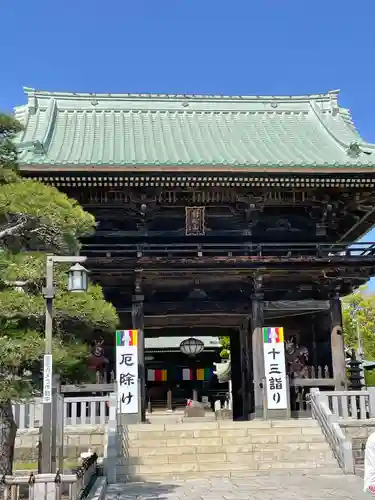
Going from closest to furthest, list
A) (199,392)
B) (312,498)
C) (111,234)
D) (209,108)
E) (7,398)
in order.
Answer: (7,398) < (312,498) < (111,234) < (209,108) < (199,392)

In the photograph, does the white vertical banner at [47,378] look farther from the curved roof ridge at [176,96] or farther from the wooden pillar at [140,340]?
the curved roof ridge at [176,96]

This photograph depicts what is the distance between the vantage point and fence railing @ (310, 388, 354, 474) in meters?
11.8

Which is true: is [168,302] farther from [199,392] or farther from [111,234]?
[199,392]

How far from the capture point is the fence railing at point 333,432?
464 inches

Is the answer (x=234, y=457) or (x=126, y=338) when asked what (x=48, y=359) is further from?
(x=126, y=338)

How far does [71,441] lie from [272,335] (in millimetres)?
5511

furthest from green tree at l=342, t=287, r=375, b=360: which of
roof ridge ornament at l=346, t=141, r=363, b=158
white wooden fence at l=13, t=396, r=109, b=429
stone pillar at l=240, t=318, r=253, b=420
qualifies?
white wooden fence at l=13, t=396, r=109, b=429

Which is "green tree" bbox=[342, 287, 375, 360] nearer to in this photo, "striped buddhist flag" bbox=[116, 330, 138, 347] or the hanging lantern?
the hanging lantern

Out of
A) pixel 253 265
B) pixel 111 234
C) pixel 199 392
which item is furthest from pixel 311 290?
pixel 199 392

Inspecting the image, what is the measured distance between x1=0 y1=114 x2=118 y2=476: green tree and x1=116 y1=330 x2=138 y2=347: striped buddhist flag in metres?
5.04

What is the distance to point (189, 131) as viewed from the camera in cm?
1889

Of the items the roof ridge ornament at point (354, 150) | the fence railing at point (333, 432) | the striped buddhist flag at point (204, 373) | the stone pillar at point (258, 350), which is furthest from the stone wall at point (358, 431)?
the striped buddhist flag at point (204, 373)

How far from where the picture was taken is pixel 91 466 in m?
10.2

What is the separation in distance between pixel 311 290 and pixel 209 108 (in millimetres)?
7959
